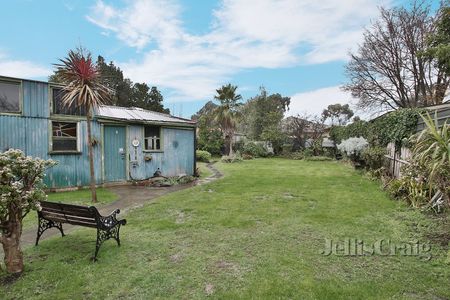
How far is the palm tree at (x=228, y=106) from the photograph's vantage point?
24.3 meters

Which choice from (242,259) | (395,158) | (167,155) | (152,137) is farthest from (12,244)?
(395,158)

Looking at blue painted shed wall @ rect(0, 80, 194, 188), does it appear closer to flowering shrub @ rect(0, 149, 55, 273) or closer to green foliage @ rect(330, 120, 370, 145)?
flowering shrub @ rect(0, 149, 55, 273)

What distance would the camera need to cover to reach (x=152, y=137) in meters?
12.1

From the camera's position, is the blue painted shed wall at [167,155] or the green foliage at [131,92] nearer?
the blue painted shed wall at [167,155]

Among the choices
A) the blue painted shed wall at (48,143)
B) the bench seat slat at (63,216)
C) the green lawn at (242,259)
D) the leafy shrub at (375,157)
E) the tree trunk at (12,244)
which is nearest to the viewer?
the green lawn at (242,259)

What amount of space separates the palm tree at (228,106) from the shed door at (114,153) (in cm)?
1407

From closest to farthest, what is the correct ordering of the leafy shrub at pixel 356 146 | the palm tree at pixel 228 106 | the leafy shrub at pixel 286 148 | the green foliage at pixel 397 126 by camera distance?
1. the green foliage at pixel 397 126
2. the leafy shrub at pixel 356 146
3. the palm tree at pixel 228 106
4. the leafy shrub at pixel 286 148

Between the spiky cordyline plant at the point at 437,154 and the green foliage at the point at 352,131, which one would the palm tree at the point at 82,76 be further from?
the green foliage at the point at 352,131

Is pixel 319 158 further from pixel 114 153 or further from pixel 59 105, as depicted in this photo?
pixel 59 105

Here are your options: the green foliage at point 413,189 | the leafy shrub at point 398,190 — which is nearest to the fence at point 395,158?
the leafy shrub at point 398,190

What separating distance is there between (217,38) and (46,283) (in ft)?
47.0

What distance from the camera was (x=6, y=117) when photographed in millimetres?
8328

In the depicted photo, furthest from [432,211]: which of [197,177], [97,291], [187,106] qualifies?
[187,106]

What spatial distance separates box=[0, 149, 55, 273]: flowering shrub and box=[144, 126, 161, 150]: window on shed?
8225 millimetres
